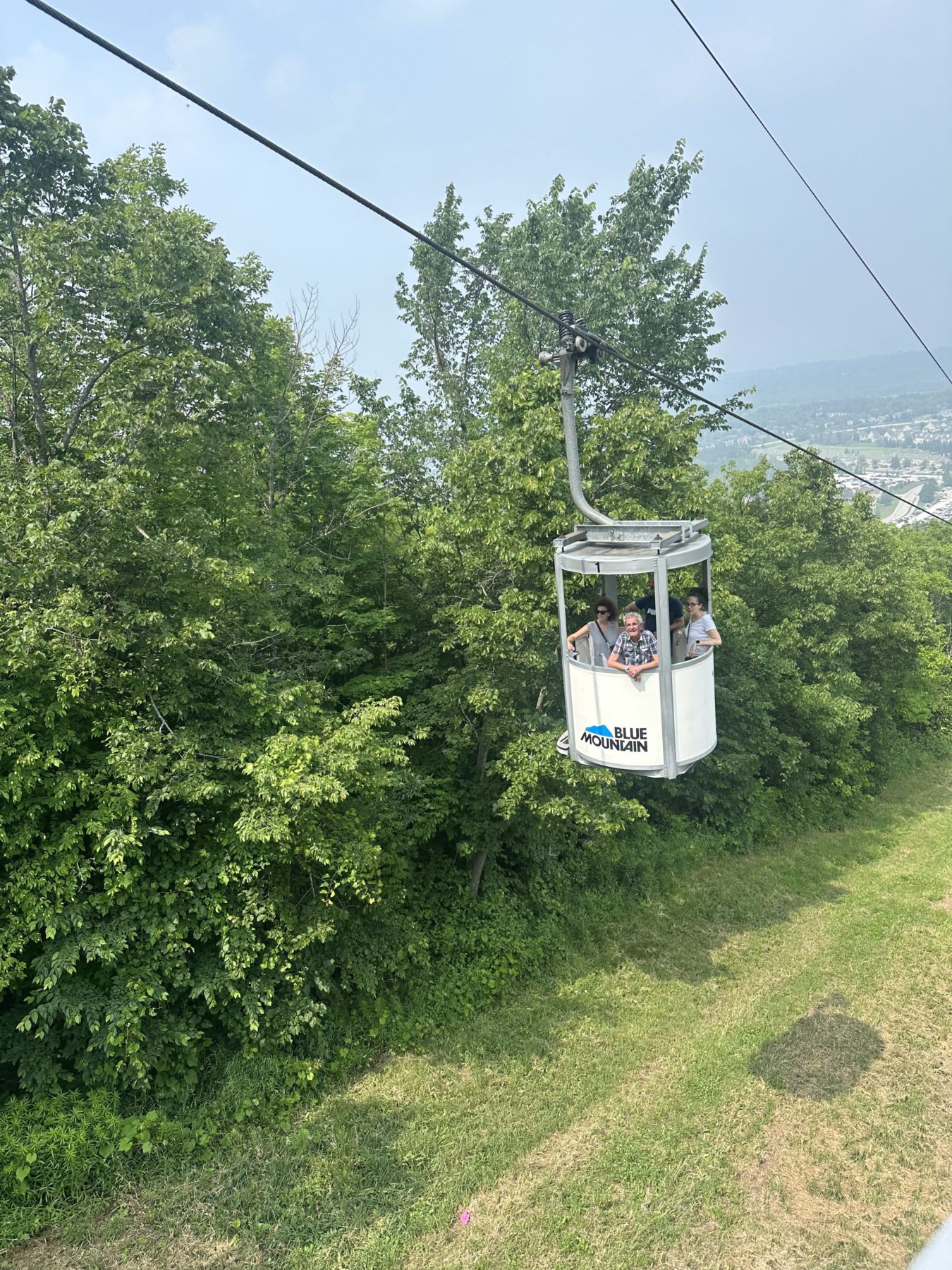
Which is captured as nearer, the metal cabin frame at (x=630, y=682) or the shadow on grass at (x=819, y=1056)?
the metal cabin frame at (x=630, y=682)

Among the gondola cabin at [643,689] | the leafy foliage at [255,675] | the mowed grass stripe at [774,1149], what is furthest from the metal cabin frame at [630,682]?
the mowed grass stripe at [774,1149]

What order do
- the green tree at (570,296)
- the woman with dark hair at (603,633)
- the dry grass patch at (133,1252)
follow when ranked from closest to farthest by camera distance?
1. the dry grass patch at (133,1252)
2. the woman with dark hair at (603,633)
3. the green tree at (570,296)

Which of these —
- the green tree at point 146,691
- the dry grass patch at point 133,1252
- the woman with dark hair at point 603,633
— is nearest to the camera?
the dry grass patch at point 133,1252

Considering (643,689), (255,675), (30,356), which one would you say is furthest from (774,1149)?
(30,356)

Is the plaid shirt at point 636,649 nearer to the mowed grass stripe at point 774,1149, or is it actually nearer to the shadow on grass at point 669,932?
the mowed grass stripe at point 774,1149

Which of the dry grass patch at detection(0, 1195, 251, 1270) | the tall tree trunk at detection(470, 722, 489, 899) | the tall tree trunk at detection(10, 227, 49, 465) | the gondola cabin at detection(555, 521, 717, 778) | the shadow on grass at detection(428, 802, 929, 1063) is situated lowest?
the shadow on grass at detection(428, 802, 929, 1063)

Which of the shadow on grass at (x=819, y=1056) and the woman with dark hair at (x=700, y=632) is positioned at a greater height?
the woman with dark hair at (x=700, y=632)

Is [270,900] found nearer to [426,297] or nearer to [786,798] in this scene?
[786,798]

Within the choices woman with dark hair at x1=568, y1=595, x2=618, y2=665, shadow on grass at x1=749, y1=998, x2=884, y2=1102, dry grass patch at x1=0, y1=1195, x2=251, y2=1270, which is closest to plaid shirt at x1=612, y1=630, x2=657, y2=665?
woman with dark hair at x1=568, y1=595, x2=618, y2=665

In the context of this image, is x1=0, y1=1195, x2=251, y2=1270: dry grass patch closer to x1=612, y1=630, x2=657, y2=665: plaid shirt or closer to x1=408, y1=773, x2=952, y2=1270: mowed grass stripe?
x1=408, y1=773, x2=952, y2=1270: mowed grass stripe

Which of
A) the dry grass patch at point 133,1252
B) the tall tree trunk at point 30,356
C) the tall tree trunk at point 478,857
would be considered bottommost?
the dry grass patch at point 133,1252
